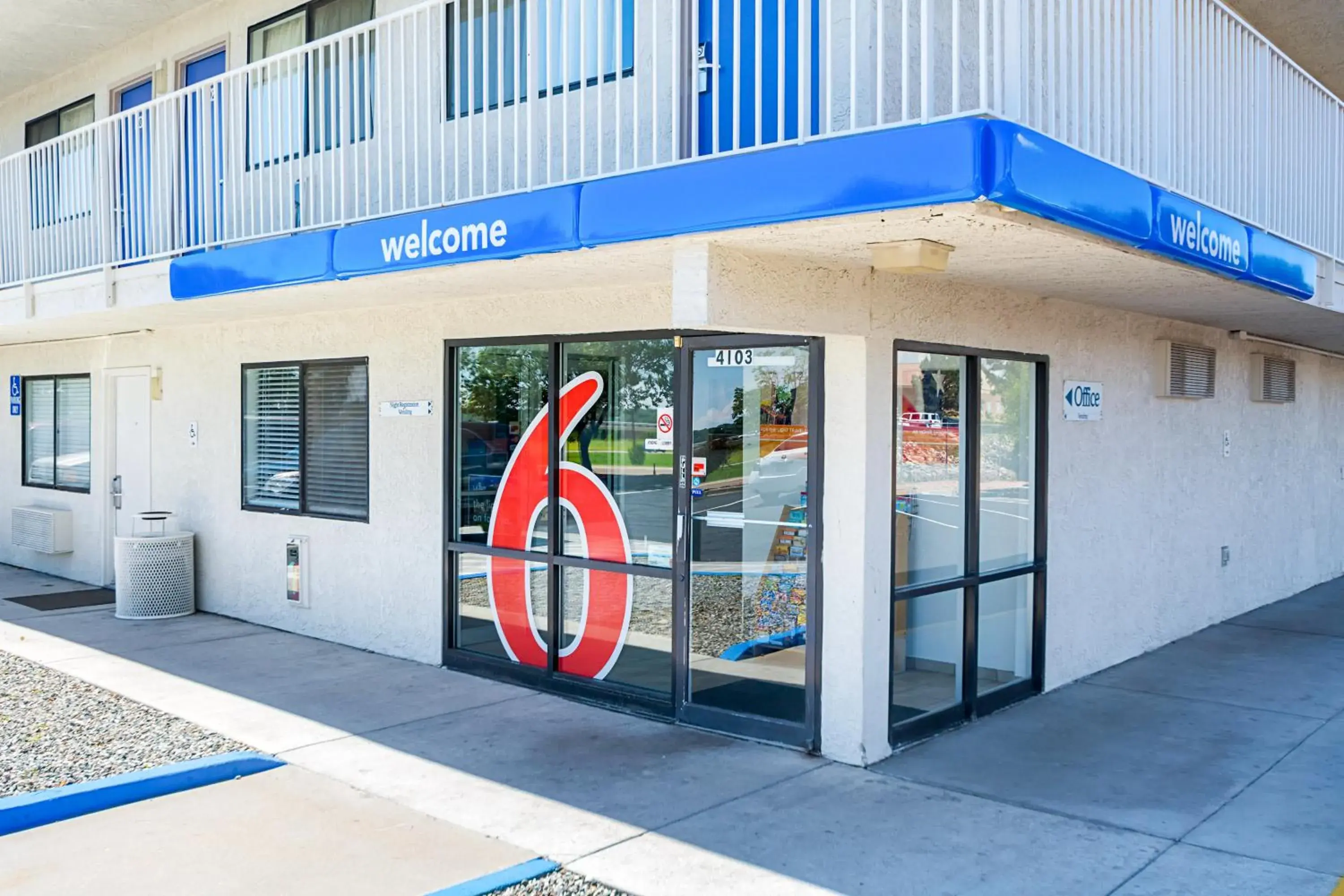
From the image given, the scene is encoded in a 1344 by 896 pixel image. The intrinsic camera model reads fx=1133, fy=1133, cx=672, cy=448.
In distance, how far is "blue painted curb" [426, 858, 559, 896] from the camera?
4602mm

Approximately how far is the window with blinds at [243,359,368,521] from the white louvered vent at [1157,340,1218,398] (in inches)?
261

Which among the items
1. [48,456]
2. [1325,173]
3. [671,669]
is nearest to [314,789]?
[671,669]

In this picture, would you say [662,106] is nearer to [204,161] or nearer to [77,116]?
[204,161]

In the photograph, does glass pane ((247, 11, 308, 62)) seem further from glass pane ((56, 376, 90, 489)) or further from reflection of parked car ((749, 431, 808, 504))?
reflection of parked car ((749, 431, 808, 504))

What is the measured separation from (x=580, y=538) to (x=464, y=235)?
2454 millimetres

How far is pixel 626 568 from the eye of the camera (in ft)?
24.7

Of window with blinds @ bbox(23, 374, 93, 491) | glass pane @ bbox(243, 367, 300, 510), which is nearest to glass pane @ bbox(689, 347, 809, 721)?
glass pane @ bbox(243, 367, 300, 510)

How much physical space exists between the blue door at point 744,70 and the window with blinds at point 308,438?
409cm

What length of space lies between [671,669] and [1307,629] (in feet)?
21.6

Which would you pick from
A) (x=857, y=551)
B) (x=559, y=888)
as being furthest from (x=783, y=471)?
(x=559, y=888)

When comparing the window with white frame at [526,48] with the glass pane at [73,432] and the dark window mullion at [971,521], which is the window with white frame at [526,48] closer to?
the dark window mullion at [971,521]

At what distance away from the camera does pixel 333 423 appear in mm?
9750

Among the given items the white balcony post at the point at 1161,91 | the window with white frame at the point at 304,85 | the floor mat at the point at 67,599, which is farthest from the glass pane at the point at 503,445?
the floor mat at the point at 67,599

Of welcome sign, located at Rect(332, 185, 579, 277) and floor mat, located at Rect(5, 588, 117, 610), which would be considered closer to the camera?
welcome sign, located at Rect(332, 185, 579, 277)
